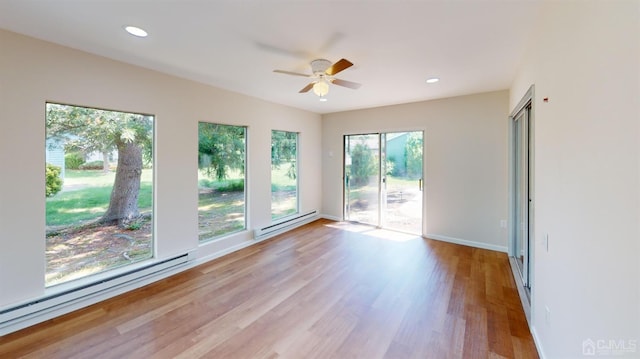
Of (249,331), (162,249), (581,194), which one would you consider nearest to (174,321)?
(249,331)

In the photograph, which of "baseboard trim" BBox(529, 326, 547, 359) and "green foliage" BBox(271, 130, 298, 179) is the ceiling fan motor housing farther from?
"baseboard trim" BBox(529, 326, 547, 359)

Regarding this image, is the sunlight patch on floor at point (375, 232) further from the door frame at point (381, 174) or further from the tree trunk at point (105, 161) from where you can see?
the tree trunk at point (105, 161)

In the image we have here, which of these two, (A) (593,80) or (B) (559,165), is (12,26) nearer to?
(A) (593,80)

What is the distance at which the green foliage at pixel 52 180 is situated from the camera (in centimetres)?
243

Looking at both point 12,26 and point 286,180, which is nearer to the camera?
point 12,26

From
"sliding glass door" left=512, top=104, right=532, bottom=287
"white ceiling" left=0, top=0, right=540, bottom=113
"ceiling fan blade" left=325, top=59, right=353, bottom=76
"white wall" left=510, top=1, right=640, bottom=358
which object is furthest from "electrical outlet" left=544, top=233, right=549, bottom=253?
"ceiling fan blade" left=325, top=59, right=353, bottom=76

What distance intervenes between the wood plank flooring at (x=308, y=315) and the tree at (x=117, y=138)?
105 centimetres

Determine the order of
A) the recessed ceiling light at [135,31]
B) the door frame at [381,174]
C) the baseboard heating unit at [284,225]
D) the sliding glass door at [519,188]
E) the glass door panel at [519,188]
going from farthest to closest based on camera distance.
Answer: the door frame at [381,174], the baseboard heating unit at [284,225], the glass door panel at [519,188], the sliding glass door at [519,188], the recessed ceiling light at [135,31]

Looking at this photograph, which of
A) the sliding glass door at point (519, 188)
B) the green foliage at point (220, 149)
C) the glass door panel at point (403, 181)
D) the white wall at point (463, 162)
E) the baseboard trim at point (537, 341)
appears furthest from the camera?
the glass door panel at point (403, 181)

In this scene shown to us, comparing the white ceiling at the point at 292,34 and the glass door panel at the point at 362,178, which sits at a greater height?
the white ceiling at the point at 292,34

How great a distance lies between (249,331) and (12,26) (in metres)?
3.20

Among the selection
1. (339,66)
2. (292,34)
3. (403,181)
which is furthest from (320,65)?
(403,181)

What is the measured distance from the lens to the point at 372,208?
553 cm

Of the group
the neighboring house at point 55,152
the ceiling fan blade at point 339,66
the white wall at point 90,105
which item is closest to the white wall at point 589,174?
the ceiling fan blade at point 339,66
